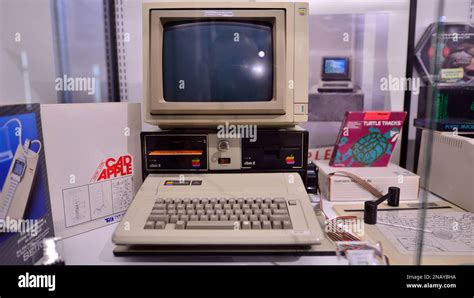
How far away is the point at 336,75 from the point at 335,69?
3 centimetres

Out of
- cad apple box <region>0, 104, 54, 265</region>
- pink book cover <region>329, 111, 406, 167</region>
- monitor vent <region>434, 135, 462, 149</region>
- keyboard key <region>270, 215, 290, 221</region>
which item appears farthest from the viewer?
pink book cover <region>329, 111, 406, 167</region>

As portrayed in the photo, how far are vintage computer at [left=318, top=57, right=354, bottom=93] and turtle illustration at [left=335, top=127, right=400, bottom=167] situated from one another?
29 centimetres

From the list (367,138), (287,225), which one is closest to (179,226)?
(287,225)

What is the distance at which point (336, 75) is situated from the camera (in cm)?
159

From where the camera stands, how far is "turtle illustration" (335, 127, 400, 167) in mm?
1418

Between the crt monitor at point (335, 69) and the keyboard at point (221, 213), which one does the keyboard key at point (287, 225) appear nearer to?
the keyboard at point (221, 213)

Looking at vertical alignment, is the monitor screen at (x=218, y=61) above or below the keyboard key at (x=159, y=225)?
above

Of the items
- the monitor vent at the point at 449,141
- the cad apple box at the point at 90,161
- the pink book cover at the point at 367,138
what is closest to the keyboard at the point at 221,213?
the cad apple box at the point at 90,161

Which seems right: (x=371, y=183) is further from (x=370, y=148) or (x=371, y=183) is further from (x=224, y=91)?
(x=224, y=91)

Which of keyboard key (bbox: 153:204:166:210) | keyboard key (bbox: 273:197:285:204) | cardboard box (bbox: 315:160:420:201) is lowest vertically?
cardboard box (bbox: 315:160:420:201)

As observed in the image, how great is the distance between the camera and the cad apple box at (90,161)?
97 cm

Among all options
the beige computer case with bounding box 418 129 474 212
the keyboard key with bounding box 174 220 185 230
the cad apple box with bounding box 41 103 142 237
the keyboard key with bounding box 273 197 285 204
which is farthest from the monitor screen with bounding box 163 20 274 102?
the beige computer case with bounding box 418 129 474 212

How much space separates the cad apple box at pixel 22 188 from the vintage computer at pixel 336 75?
3.92 feet

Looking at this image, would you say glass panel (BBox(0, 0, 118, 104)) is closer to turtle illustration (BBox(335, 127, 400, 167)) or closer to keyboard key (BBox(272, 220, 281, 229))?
keyboard key (BBox(272, 220, 281, 229))
